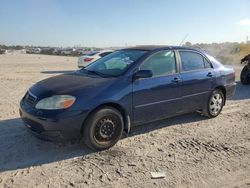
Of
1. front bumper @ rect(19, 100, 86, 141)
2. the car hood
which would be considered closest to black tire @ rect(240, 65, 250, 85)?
the car hood

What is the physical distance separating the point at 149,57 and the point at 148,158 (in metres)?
1.90

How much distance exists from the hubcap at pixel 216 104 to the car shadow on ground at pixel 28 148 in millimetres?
1265

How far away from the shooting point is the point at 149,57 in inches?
224

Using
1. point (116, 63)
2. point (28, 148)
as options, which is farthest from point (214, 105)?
point (28, 148)

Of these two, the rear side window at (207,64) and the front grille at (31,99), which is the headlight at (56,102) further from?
the rear side window at (207,64)

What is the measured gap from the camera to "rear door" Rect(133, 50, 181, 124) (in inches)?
214

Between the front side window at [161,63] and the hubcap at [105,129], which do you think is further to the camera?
the front side window at [161,63]

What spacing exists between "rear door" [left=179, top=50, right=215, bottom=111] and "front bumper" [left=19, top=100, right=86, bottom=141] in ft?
8.01

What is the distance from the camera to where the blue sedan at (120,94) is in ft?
15.4

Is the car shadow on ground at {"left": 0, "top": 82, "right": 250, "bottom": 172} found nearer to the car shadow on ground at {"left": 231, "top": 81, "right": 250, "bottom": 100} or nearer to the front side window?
the front side window

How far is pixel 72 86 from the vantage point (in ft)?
16.4

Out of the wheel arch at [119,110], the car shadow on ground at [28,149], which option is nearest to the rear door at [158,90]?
the wheel arch at [119,110]

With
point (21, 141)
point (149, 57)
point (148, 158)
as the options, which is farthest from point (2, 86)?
point (148, 158)

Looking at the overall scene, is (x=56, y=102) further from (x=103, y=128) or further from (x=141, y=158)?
(x=141, y=158)
